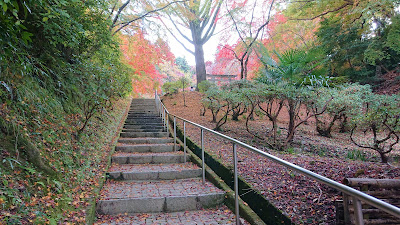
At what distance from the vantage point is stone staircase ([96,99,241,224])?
9.48ft

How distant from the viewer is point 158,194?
10.9 feet

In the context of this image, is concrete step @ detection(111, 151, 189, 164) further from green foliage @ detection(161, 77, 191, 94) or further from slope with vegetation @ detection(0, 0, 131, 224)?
green foliage @ detection(161, 77, 191, 94)

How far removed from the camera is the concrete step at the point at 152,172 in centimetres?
392

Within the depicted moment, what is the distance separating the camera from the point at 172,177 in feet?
13.3

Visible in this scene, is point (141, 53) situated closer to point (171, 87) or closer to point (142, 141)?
point (171, 87)

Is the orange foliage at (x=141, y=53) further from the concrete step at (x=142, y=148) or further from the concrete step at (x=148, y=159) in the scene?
the concrete step at (x=148, y=159)

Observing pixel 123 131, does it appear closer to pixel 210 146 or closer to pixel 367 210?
pixel 210 146

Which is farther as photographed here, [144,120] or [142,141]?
[144,120]

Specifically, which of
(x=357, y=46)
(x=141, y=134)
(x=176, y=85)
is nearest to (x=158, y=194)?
(x=141, y=134)

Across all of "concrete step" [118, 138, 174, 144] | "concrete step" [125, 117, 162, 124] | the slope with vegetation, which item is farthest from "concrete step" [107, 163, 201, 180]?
"concrete step" [125, 117, 162, 124]

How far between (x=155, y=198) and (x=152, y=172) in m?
0.97

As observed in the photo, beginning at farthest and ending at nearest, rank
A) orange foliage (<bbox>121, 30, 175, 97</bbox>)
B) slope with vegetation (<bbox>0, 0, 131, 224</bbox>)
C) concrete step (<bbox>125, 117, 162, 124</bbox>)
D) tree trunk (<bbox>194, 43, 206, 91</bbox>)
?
tree trunk (<bbox>194, 43, 206, 91</bbox>) → orange foliage (<bbox>121, 30, 175, 97</bbox>) → concrete step (<bbox>125, 117, 162, 124</bbox>) → slope with vegetation (<bbox>0, 0, 131, 224</bbox>)

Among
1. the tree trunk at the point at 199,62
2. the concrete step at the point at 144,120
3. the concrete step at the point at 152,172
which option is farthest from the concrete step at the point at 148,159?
the tree trunk at the point at 199,62

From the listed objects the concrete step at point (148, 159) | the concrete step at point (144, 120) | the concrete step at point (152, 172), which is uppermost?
the concrete step at point (144, 120)
